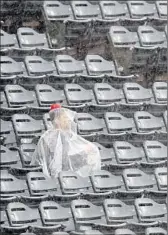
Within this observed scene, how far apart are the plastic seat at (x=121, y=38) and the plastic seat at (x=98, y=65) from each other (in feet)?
0.52

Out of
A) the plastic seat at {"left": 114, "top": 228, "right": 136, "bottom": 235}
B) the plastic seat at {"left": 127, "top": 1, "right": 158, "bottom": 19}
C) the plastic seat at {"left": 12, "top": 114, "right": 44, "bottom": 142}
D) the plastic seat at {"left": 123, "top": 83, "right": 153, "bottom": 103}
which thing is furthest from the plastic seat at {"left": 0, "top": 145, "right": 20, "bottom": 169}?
the plastic seat at {"left": 127, "top": 1, "right": 158, "bottom": 19}

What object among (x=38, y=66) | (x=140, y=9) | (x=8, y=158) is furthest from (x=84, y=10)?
(x=8, y=158)

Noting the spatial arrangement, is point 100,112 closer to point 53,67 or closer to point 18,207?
point 53,67

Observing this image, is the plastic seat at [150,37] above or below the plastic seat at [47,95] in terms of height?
above

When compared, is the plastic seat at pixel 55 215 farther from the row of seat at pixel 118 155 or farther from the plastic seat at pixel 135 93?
the plastic seat at pixel 135 93

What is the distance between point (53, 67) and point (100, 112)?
1.47 feet

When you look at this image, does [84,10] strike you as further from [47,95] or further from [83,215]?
[83,215]

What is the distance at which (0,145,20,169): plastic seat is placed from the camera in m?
8.17

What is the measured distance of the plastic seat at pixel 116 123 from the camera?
27.8 feet

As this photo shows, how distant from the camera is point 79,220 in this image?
8.05 m

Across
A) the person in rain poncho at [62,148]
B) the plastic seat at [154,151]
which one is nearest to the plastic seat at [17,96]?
the person in rain poncho at [62,148]

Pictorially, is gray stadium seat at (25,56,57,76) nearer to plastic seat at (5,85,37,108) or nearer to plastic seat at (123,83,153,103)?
plastic seat at (5,85,37,108)

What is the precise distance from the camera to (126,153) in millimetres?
8398

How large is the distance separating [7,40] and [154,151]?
4.13 ft
